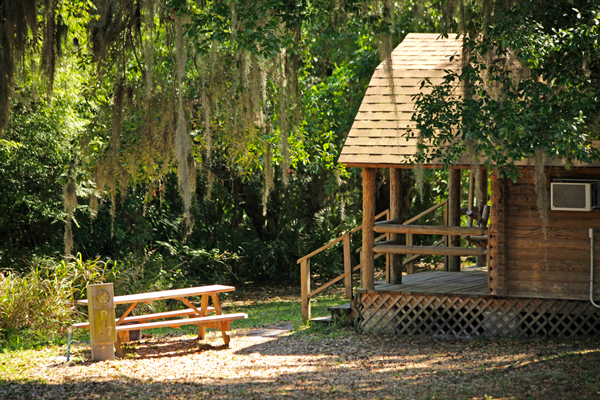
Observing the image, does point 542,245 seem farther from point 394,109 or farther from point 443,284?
point 394,109

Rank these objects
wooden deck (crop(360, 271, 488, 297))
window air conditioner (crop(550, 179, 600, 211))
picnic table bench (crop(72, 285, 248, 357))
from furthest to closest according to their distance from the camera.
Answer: wooden deck (crop(360, 271, 488, 297)) < picnic table bench (crop(72, 285, 248, 357)) < window air conditioner (crop(550, 179, 600, 211))

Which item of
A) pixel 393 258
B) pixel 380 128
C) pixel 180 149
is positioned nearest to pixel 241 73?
pixel 180 149

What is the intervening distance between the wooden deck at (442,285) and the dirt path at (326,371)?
2.27 ft

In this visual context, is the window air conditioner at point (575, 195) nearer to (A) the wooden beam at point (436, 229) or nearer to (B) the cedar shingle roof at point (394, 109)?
(A) the wooden beam at point (436, 229)

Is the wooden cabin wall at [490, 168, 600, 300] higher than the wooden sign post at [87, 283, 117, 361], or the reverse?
the wooden cabin wall at [490, 168, 600, 300]

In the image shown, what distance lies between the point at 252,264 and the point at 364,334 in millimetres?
7283

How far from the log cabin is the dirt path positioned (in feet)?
1.31

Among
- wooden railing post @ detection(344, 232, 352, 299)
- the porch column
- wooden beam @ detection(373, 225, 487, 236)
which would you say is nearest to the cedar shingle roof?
the porch column

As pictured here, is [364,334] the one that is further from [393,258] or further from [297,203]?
[297,203]

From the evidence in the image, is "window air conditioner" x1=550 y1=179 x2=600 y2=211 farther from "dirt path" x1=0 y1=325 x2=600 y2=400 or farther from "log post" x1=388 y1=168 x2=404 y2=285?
"log post" x1=388 y1=168 x2=404 y2=285

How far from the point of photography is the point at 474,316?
7.83 m

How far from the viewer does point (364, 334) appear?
8133mm

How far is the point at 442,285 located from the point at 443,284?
109mm

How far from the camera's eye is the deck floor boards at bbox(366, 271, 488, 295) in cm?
818
